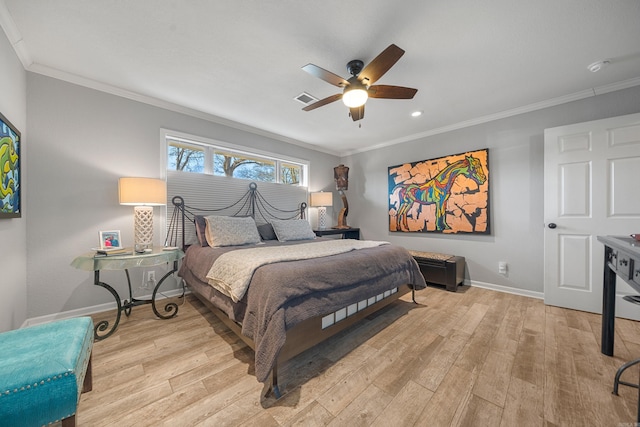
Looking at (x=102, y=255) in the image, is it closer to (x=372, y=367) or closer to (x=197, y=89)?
(x=197, y=89)

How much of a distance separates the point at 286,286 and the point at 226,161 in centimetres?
275

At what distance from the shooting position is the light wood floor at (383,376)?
4.11 feet

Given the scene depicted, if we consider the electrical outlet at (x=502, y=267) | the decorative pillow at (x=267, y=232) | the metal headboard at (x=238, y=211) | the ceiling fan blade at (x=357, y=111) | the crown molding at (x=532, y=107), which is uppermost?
the crown molding at (x=532, y=107)

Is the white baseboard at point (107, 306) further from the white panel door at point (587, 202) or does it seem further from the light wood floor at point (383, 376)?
the white panel door at point (587, 202)

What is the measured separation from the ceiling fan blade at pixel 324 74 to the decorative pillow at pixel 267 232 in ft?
7.27

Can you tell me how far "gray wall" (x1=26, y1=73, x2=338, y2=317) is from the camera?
223 centimetres

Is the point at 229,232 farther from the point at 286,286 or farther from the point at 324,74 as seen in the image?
the point at 324,74

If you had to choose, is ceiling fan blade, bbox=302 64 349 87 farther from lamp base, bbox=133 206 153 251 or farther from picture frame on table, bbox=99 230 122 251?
picture frame on table, bbox=99 230 122 251

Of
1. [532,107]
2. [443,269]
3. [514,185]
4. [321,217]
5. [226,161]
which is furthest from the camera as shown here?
[321,217]

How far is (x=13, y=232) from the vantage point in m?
1.90

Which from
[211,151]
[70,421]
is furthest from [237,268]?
[211,151]

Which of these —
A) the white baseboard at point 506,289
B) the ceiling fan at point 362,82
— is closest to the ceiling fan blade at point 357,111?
the ceiling fan at point 362,82

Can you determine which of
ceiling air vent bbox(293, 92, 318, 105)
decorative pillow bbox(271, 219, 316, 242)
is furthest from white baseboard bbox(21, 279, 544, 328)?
ceiling air vent bbox(293, 92, 318, 105)

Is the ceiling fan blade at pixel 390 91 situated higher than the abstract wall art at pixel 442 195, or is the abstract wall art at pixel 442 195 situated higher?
the ceiling fan blade at pixel 390 91
